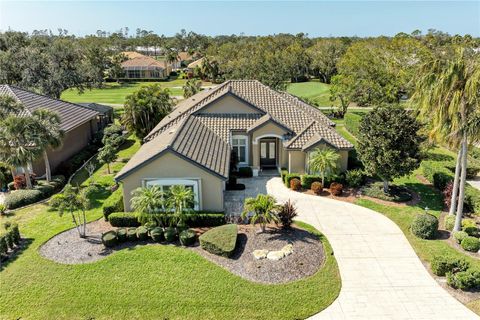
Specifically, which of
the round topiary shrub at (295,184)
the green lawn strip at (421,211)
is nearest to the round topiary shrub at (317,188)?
the round topiary shrub at (295,184)

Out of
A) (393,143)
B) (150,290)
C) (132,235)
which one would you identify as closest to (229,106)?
(393,143)

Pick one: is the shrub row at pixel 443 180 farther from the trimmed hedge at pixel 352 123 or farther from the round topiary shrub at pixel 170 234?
the round topiary shrub at pixel 170 234

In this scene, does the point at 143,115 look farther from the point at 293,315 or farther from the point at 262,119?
the point at 293,315

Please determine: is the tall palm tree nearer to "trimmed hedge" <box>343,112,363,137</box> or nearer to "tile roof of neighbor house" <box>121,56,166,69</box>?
"trimmed hedge" <box>343,112,363,137</box>

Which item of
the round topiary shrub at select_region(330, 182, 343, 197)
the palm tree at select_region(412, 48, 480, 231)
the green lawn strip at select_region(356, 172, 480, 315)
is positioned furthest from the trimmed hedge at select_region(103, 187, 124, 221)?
the palm tree at select_region(412, 48, 480, 231)

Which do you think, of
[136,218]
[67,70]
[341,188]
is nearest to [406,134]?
[341,188]
